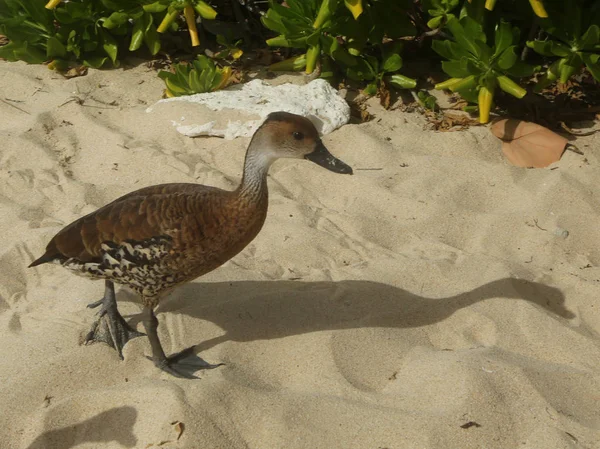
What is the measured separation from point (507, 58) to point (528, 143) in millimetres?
683

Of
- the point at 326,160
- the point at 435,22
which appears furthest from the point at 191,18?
the point at 326,160

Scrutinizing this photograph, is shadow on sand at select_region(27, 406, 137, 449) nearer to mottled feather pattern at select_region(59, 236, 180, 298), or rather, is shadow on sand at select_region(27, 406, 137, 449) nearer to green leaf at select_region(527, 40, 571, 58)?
mottled feather pattern at select_region(59, 236, 180, 298)

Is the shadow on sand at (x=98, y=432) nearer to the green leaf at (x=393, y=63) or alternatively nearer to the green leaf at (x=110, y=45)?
the green leaf at (x=393, y=63)

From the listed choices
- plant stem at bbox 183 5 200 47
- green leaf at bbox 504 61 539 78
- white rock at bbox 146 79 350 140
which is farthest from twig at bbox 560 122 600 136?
plant stem at bbox 183 5 200 47

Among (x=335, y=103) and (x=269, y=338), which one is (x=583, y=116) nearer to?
(x=335, y=103)

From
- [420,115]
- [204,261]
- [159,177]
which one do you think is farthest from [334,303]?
[420,115]

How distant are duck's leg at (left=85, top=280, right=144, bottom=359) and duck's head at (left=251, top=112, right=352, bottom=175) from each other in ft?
3.66

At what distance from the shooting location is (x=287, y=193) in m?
5.52

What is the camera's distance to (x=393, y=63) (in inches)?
241

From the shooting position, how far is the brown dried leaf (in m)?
5.70

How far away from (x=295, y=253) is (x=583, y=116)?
2605 mm

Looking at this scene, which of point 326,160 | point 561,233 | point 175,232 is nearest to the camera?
point 175,232

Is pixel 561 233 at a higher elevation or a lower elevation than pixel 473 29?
lower

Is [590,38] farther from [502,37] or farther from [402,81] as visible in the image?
[402,81]
